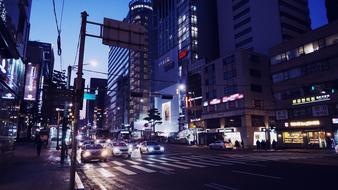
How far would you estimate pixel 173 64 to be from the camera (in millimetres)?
96438

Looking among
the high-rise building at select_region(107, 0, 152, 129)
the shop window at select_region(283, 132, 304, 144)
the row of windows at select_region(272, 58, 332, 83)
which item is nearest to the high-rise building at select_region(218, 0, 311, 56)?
the row of windows at select_region(272, 58, 332, 83)

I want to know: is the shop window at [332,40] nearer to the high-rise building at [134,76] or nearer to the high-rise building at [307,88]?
the high-rise building at [307,88]

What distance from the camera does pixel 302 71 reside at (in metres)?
42.4

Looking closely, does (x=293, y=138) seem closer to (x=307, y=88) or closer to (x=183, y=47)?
(x=307, y=88)

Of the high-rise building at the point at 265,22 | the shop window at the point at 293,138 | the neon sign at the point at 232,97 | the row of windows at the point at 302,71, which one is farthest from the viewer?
the high-rise building at the point at 265,22

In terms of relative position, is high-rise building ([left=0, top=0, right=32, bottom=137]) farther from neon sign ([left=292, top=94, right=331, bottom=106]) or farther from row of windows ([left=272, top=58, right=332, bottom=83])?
row of windows ([left=272, top=58, right=332, bottom=83])

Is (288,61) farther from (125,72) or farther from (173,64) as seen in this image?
(125,72)

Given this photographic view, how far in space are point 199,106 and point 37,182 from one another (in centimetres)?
6456

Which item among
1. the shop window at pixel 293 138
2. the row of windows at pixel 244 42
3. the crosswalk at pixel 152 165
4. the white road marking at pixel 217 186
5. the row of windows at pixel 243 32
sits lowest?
the crosswalk at pixel 152 165

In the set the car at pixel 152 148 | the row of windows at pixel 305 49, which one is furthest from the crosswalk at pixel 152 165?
the row of windows at pixel 305 49

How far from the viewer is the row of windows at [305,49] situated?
38438 millimetres

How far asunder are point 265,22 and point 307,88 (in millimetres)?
35590

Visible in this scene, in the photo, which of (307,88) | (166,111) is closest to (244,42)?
(307,88)

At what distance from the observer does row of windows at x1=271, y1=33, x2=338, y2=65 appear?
38438mm
